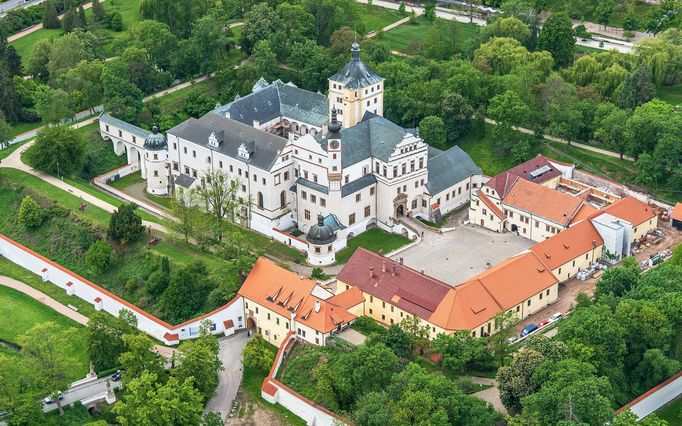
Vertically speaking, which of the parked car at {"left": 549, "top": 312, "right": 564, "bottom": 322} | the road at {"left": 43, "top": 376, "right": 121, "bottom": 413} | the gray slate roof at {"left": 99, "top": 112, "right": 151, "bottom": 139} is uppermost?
the gray slate roof at {"left": 99, "top": 112, "right": 151, "bottom": 139}

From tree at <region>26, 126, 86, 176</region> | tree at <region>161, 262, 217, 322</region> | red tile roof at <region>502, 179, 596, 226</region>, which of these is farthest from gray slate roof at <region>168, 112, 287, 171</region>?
red tile roof at <region>502, 179, 596, 226</region>

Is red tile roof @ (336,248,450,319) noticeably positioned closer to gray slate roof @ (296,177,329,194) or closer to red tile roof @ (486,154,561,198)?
gray slate roof @ (296,177,329,194)

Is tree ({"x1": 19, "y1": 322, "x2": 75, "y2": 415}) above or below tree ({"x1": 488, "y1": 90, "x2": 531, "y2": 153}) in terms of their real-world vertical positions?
below

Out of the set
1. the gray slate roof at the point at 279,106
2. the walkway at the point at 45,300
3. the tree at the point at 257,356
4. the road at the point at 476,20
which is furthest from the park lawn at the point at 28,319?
the road at the point at 476,20

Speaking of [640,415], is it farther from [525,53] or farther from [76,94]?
[76,94]

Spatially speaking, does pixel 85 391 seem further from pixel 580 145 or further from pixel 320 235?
pixel 580 145

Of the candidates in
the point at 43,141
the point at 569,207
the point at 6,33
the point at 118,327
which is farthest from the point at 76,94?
the point at 569,207

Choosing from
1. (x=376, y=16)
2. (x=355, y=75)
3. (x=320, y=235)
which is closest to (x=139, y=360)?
(x=320, y=235)

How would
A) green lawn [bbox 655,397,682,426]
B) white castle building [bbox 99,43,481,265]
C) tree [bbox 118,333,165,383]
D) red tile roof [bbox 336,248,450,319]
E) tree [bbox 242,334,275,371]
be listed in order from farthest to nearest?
white castle building [bbox 99,43,481,265], red tile roof [bbox 336,248,450,319], tree [bbox 242,334,275,371], tree [bbox 118,333,165,383], green lawn [bbox 655,397,682,426]

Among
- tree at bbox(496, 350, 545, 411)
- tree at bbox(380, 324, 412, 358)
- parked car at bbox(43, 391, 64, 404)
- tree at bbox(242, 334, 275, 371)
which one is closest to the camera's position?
tree at bbox(496, 350, 545, 411)
